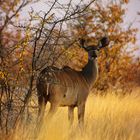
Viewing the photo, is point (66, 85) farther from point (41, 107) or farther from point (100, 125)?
point (100, 125)

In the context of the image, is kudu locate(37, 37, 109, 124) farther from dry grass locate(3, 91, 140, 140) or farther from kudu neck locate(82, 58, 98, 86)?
dry grass locate(3, 91, 140, 140)

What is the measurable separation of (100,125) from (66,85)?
980 mm

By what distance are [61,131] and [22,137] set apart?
28.5 inches

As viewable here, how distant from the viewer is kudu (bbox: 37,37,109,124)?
874cm

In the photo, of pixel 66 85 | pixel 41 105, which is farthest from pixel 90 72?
pixel 41 105

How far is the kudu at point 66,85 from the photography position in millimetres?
8737

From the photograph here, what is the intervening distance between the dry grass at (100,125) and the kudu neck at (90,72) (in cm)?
82

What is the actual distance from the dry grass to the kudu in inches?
11.9

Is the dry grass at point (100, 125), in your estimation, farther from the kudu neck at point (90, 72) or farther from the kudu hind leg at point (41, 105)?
the kudu neck at point (90, 72)

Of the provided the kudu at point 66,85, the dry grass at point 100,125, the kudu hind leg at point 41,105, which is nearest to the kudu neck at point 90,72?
the kudu at point 66,85

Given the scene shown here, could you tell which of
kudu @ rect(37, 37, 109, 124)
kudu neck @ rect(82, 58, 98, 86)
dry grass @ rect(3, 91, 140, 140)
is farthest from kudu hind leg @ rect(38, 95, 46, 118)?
kudu neck @ rect(82, 58, 98, 86)

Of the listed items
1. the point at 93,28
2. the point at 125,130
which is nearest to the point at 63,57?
the point at 125,130

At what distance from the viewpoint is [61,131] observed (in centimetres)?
786

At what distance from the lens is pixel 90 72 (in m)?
11.4
